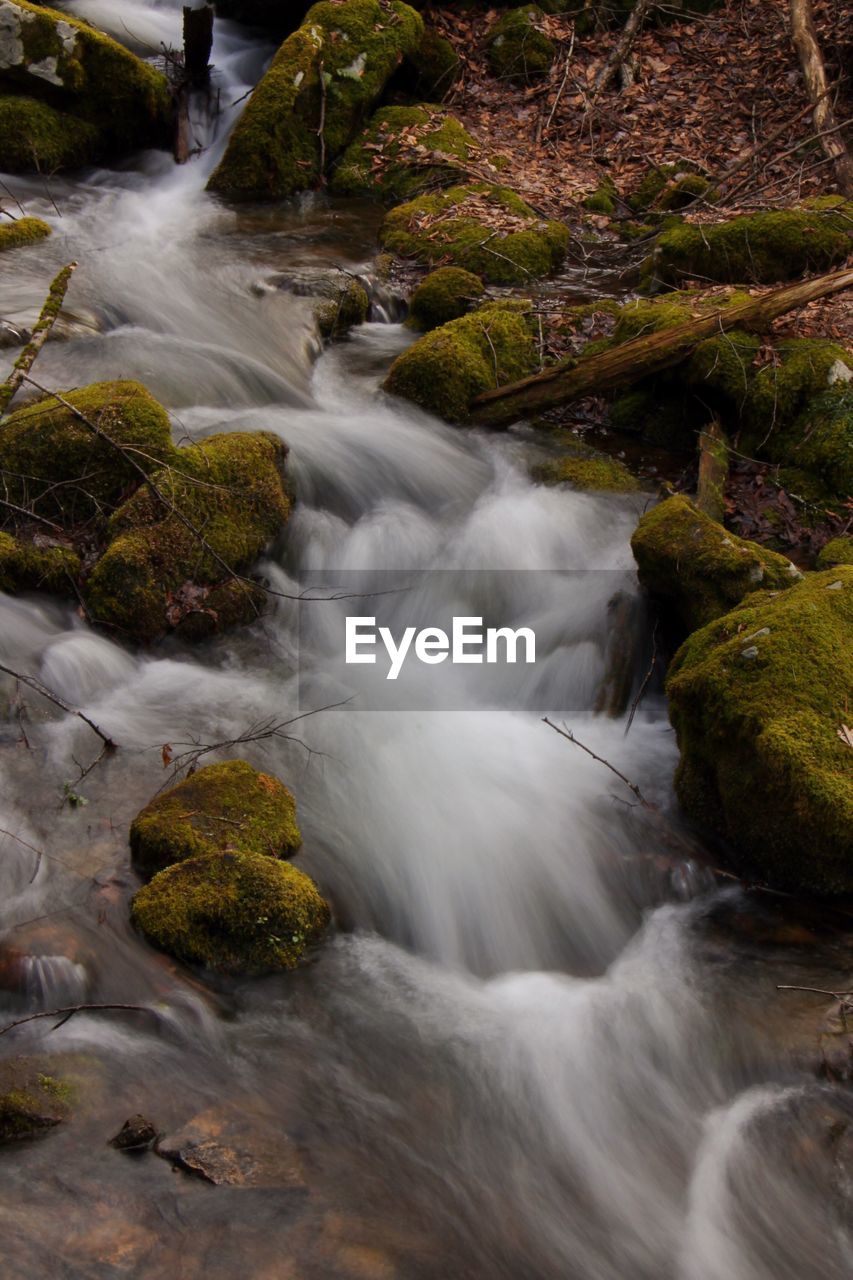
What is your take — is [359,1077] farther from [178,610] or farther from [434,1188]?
[178,610]

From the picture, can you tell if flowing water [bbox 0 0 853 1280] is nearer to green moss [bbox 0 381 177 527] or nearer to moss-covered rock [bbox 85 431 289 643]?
moss-covered rock [bbox 85 431 289 643]

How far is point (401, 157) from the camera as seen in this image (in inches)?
474

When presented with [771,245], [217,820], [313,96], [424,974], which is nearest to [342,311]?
[771,245]

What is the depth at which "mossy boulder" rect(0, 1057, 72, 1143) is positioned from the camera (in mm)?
3129

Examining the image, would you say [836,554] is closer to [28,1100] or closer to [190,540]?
[190,540]

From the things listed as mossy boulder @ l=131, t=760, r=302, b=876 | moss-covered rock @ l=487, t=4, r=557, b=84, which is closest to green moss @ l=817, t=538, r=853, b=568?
mossy boulder @ l=131, t=760, r=302, b=876

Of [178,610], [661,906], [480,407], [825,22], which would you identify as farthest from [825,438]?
[825,22]

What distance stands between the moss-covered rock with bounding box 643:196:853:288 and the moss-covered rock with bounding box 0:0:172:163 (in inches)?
250

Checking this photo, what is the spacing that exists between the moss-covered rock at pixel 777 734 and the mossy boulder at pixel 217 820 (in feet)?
6.55

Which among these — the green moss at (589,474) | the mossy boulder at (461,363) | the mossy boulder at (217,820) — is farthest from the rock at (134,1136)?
the mossy boulder at (461,363)

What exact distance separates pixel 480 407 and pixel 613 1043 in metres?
5.25

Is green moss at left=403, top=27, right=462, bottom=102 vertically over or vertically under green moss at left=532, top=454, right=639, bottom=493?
over

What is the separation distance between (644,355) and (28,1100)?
6.37 m

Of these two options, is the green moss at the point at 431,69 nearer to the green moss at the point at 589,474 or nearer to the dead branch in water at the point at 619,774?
the green moss at the point at 589,474
